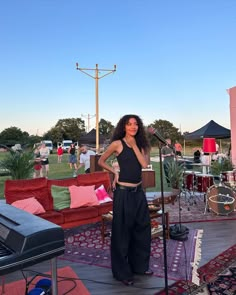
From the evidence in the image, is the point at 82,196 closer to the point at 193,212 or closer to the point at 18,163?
the point at 18,163

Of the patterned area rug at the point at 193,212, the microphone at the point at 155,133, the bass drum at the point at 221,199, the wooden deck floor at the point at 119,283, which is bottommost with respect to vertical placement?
the wooden deck floor at the point at 119,283

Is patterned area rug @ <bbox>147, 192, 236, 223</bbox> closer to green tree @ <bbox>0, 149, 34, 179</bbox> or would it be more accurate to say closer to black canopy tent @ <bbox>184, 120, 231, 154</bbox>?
green tree @ <bbox>0, 149, 34, 179</bbox>

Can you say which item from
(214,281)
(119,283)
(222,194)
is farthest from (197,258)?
(222,194)

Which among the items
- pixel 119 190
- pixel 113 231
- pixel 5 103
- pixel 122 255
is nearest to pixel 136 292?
pixel 122 255

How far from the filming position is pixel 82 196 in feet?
14.7

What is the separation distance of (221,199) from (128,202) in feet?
10.8

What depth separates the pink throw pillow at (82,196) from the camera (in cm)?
438

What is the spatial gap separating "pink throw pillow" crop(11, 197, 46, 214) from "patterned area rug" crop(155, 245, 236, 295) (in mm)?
2207

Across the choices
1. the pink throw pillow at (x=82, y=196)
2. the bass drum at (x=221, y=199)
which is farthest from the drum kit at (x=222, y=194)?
the pink throw pillow at (x=82, y=196)

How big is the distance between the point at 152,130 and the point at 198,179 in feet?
14.8

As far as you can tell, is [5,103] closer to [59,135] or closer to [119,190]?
[119,190]

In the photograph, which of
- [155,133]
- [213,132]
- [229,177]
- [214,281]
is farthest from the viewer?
[213,132]

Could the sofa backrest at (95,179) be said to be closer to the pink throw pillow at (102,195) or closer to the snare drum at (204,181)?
the pink throw pillow at (102,195)

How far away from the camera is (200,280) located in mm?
2727
